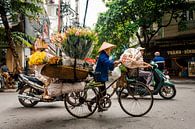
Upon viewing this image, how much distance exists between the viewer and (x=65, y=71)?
795 cm

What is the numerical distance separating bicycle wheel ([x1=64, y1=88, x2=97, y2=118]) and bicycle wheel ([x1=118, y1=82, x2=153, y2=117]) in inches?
25.5

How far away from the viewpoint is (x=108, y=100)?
852cm

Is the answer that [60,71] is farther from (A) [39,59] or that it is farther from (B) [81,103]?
(B) [81,103]

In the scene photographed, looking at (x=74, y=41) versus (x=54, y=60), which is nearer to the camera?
(x=54, y=60)

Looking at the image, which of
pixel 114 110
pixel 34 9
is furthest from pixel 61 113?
pixel 34 9

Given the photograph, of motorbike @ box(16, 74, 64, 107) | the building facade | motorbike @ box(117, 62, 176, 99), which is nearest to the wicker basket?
motorbike @ box(16, 74, 64, 107)

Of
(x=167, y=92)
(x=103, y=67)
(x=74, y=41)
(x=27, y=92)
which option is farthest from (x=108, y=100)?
(x=167, y=92)

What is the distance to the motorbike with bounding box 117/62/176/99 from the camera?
12.5m

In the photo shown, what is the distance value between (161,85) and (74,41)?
5.32m

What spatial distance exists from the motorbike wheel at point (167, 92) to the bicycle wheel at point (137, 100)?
13.7ft

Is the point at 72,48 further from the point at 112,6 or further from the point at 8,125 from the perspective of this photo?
the point at 112,6

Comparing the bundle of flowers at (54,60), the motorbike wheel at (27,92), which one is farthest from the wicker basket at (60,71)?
the motorbike wheel at (27,92)

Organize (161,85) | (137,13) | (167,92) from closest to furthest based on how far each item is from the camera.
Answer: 1. (161,85)
2. (167,92)
3. (137,13)

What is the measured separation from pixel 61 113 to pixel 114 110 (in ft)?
4.65
